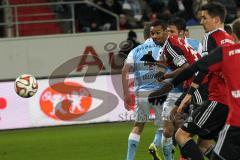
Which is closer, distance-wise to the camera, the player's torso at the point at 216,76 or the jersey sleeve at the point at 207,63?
the jersey sleeve at the point at 207,63

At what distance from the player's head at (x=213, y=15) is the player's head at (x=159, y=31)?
84.8 inches

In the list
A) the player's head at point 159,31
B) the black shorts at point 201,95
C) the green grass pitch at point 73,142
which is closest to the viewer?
the black shorts at point 201,95

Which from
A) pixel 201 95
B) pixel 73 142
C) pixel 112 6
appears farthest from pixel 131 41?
pixel 201 95

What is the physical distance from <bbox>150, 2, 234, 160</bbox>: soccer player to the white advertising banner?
27.4 ft

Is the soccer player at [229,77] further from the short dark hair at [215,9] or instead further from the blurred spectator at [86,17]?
the blurred spectator at [86,17]

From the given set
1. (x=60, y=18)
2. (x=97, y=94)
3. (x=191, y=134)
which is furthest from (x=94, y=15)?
(x=191, y=134)

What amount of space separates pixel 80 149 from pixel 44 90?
4148 mm

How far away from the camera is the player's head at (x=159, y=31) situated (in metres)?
10.0

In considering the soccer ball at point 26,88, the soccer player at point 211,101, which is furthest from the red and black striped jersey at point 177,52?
the soccer ball at point 26,88

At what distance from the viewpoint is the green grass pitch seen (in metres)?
11.5

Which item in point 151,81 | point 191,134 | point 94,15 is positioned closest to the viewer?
point 191,134

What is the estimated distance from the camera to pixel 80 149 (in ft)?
40.6

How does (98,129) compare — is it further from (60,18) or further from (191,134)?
(191,134)

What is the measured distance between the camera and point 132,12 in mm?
21875
